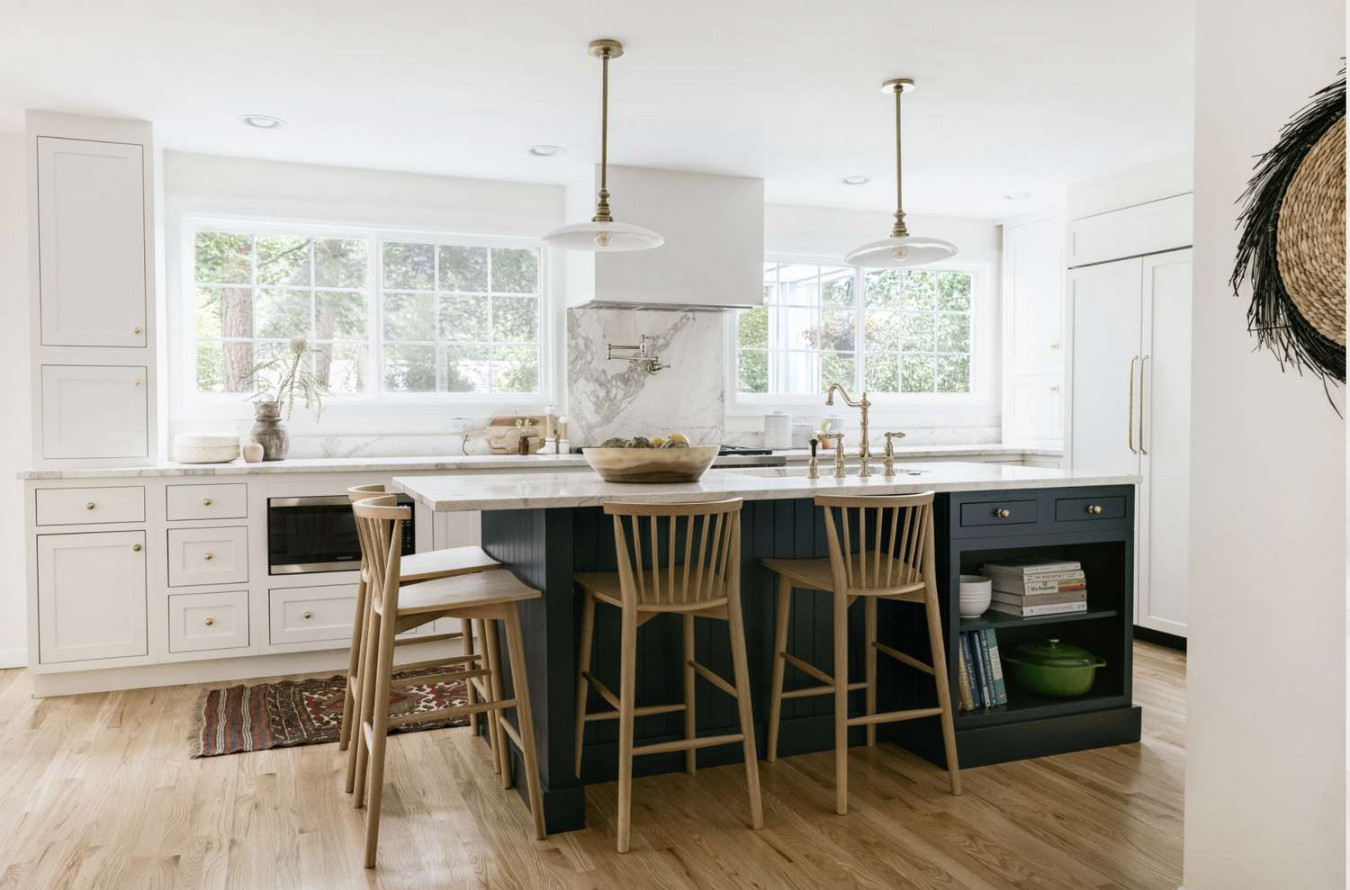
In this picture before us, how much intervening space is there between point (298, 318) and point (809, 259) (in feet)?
10.0

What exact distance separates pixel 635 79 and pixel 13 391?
325cm

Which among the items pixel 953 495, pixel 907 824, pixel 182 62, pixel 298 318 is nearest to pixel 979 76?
pixel 953 495

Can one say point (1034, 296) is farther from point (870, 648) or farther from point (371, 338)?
point (371, 338)

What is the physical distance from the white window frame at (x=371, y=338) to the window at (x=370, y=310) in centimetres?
1

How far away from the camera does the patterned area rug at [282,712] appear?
3381mm

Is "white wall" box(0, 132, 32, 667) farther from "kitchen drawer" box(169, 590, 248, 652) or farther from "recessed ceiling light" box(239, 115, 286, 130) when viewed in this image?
"recessed ceiling light" box(239, 115, 286, 130)

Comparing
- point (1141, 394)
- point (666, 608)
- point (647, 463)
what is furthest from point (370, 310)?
point (1141, 394)

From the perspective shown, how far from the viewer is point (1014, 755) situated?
125 inches

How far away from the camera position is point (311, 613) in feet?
14.2

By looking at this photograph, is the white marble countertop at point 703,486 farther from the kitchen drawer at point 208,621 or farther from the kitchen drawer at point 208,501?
the kitchen drawer at point 208,621

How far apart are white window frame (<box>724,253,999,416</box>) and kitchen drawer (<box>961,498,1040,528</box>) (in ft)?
9.09

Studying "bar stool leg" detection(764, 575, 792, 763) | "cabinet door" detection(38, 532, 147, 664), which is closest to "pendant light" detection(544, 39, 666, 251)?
"bar stool leg" detection(764, 575, 792, 763)

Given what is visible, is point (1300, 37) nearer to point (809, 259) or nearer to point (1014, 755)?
point (1014, 755)

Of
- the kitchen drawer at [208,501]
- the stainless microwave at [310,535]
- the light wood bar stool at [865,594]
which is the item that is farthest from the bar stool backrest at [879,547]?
the kitchen drawer at [208,501]
